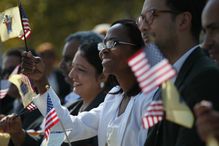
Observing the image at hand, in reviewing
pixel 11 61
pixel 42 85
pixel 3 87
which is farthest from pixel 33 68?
pixel 11 61

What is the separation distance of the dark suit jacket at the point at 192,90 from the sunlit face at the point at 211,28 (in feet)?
0.45

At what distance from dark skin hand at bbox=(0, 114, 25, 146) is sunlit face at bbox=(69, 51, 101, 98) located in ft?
2.17

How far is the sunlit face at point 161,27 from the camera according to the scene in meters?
4.47

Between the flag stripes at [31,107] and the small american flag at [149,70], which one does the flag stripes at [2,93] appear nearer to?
the flag stripes at [31,107]

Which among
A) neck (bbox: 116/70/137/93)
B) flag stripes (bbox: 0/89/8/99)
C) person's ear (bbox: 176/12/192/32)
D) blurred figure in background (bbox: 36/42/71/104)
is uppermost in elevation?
person's ear (bbox: 176/12/192/32)

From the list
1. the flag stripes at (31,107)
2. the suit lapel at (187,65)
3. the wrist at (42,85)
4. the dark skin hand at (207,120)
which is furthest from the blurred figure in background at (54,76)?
the dark skin hand at (207,120)

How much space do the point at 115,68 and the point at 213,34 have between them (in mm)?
1025

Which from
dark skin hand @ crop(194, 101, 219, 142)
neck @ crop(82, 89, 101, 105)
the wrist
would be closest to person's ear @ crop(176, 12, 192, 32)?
dark skin hand @ crop(194, 101, 219, 142)

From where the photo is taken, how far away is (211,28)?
4.63 m

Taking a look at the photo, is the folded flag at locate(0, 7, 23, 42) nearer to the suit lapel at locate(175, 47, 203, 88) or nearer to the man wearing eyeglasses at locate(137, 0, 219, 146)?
the man wearing eyeglasses at locate(137, 0, 219, 146)

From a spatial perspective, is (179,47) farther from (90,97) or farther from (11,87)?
(11,87)

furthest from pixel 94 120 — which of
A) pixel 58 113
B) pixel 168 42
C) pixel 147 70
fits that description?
pixel 147 70

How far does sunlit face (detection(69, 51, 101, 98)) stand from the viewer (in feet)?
22.1

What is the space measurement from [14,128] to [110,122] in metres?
1.18
